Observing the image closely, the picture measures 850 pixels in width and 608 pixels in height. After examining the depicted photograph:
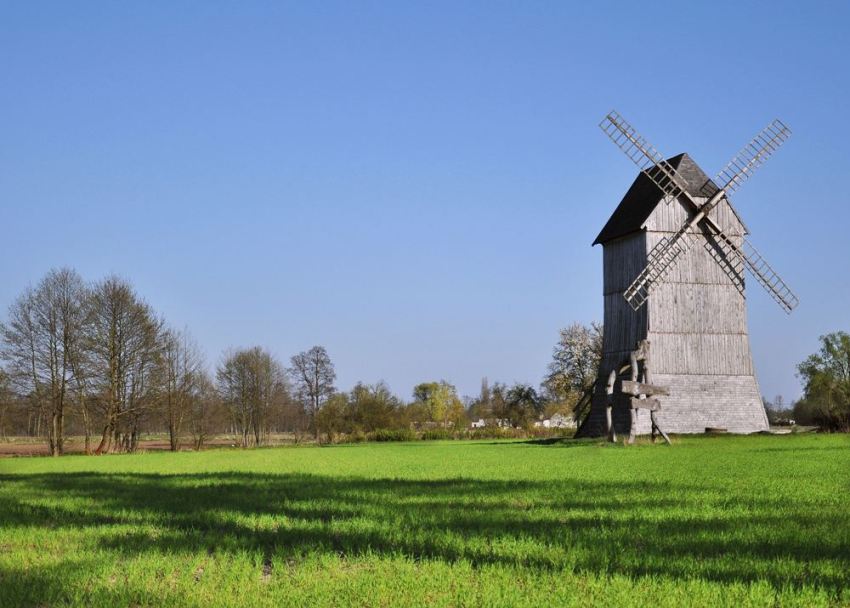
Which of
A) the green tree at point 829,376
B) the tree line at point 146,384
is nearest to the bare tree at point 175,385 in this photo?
the tree line at point 146,384

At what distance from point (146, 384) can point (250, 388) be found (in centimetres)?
2208

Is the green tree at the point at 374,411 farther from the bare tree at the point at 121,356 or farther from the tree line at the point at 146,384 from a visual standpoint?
the bare tree at the point at 121,356

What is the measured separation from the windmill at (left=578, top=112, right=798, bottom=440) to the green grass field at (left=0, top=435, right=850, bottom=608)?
2456 cm

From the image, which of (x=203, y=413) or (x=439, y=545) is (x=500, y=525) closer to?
(x=439, y=545)

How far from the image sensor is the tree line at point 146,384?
175ft

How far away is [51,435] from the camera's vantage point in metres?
53.8

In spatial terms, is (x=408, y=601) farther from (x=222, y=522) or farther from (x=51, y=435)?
(x=51, y=435)

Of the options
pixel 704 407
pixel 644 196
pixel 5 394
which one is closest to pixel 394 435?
pixel 5 394

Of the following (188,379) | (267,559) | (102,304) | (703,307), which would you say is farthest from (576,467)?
(188,379)

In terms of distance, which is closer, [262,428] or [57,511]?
[57,511]

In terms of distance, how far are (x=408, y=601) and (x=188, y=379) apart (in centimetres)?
6063

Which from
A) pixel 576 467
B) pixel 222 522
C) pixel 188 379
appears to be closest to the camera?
pixel 222 522

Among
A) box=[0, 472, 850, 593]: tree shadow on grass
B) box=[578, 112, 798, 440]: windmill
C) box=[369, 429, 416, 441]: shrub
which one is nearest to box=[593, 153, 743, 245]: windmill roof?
box=[578, 112, 798, 440]: windmill

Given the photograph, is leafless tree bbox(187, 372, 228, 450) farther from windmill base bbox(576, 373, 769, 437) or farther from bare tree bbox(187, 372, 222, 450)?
windmill base bbox(576, 373, 769, 437)
